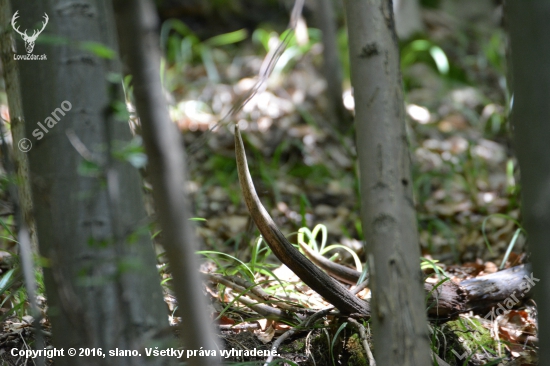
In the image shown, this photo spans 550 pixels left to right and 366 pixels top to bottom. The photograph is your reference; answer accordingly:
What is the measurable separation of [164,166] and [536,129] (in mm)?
687

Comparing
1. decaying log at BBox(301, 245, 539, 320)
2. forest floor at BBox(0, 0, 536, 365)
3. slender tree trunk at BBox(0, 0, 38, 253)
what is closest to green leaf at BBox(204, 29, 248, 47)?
forest floor at BBox(0, 0, 536, 365)

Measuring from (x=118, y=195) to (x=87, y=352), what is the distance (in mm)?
320

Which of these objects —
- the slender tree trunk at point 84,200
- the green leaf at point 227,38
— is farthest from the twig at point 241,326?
the green leaf at point 227,38

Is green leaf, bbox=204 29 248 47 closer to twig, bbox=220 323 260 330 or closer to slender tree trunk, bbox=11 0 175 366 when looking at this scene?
twig, bbox=220 323 260 330

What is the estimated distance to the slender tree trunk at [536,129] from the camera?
0.88m

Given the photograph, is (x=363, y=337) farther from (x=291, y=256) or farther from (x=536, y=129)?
(x=536, y=129)

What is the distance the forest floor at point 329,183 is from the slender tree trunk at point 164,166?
0.21 meters

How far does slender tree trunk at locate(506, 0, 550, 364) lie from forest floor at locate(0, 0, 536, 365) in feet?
1.95

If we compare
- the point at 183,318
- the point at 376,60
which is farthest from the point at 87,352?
the point at 376,60

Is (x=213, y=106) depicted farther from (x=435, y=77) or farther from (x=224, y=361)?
(x=224, y=361)

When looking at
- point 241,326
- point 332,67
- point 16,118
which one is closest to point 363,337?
point 241,326

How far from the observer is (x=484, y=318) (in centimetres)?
179

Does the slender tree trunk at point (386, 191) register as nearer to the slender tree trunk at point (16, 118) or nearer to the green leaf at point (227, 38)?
the slender tree trunk at point (16, 118)

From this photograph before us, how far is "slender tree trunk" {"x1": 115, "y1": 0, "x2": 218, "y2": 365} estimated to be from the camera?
71cm
